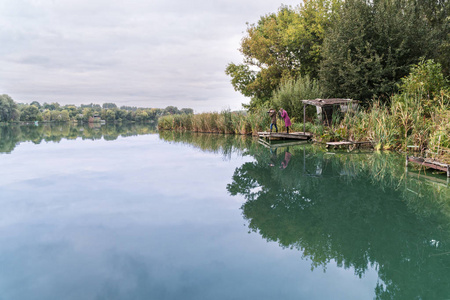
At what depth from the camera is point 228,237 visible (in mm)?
3572

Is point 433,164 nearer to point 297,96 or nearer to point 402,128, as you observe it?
point 402,128

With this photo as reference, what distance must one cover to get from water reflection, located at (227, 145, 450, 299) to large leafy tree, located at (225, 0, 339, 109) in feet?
52.3

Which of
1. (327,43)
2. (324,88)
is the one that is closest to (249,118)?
(324,88)

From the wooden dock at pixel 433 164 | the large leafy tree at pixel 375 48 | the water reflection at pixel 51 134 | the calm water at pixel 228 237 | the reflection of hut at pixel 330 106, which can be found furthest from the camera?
the water reflection at pixel 51 134

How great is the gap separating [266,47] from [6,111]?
5849 cm

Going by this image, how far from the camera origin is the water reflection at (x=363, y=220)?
2750 millimetres

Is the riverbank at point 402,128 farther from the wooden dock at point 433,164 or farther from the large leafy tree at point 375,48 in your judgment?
the large leafy tree at point 375,48

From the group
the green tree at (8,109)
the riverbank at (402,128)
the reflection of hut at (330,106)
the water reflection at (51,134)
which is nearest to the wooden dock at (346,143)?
the riverbank at (402,128)

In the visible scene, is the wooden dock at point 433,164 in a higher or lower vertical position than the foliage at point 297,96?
lower

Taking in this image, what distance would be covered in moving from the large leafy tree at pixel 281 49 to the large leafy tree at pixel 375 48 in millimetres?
5016

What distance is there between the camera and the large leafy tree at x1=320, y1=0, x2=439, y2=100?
46.8ft

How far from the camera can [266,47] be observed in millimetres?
23469

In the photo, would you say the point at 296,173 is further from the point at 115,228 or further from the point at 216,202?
the point at 115,228

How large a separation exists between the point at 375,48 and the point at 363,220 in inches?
531
